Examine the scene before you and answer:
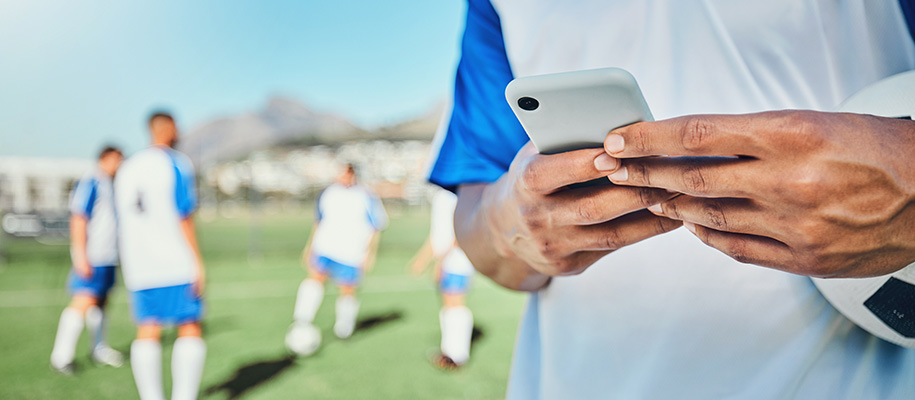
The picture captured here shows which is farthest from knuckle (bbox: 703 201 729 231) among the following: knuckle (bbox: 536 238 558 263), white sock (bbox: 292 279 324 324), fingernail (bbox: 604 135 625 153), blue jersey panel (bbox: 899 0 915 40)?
white sock (bbox: 292 279 324 324)

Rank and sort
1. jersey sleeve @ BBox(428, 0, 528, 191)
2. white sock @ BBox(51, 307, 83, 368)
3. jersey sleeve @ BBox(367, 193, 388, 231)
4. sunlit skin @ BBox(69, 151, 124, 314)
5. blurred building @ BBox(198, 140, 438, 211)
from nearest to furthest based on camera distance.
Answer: jersey sleeve @ BBox(428, 0, 528, 191), white sock @ BBox(51, 307, 83, 368), sunlit skin @ BBox(69, 151, 124, 314), jersey sleeve @ BBox(367, 193, 388, 231), blurred building @ BBox(198, 140, 438, 211)

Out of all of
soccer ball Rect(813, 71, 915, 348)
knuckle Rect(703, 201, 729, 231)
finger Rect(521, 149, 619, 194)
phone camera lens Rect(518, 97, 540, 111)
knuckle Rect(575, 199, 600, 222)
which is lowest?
soccer ball Rect(813, 71, 915, 348)

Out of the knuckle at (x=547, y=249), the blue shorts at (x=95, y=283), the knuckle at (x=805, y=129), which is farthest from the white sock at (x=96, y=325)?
the knuckle at (x=805, y=129)

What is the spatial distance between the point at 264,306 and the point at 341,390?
3.72 m

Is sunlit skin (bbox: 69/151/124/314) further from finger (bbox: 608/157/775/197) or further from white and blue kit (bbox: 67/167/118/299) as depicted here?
finger (bbox: 608/157/775/197)

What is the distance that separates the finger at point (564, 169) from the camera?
51 centimetres

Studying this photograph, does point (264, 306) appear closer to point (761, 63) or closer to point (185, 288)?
point (185, 288)

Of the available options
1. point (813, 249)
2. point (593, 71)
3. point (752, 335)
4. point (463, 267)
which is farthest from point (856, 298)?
point (463, 267)

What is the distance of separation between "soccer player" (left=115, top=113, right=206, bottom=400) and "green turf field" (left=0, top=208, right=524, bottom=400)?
0.78m

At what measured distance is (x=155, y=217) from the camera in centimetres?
356

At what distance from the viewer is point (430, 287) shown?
9.52 metres

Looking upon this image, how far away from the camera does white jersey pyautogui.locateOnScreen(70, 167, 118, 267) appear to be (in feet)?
16.1

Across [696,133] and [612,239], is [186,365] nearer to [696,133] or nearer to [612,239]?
[612,239]

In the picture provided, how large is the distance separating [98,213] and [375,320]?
321 cm
